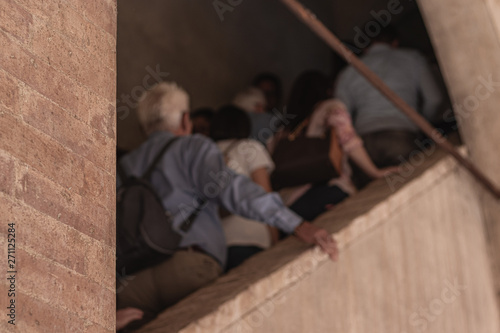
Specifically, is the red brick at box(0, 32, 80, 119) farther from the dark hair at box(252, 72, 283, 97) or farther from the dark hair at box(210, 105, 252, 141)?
the dark hair at box(252, 72, 283, 97)

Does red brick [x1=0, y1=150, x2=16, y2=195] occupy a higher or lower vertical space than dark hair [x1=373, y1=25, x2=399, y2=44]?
lower

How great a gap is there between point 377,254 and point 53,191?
255 centimetres

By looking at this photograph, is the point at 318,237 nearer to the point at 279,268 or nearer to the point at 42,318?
the point at 279,268

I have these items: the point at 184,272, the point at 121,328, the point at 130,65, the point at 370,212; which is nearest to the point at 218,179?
the point at 184,272

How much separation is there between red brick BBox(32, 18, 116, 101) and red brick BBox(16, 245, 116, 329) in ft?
1.61

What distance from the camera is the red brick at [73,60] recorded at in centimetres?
227

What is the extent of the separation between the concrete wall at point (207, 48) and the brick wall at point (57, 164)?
4.83 m

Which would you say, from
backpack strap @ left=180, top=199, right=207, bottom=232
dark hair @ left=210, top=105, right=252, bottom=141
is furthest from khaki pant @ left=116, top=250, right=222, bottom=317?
dark hair @ left=210, top=105, right=252, bottom=141

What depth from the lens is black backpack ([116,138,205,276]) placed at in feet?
11.8

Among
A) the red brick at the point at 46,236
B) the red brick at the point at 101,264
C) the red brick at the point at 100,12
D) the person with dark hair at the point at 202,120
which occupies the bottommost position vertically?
the red brick at the point at 101,264

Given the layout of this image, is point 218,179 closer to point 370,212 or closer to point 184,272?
point 184,272

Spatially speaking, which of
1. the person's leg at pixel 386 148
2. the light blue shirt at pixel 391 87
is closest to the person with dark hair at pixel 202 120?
the light blue shirt at pixel 391 87

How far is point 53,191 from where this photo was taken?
2191 mm

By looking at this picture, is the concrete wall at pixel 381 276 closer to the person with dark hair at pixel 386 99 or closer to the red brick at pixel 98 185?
the person with dark hair at pixel 386 99
